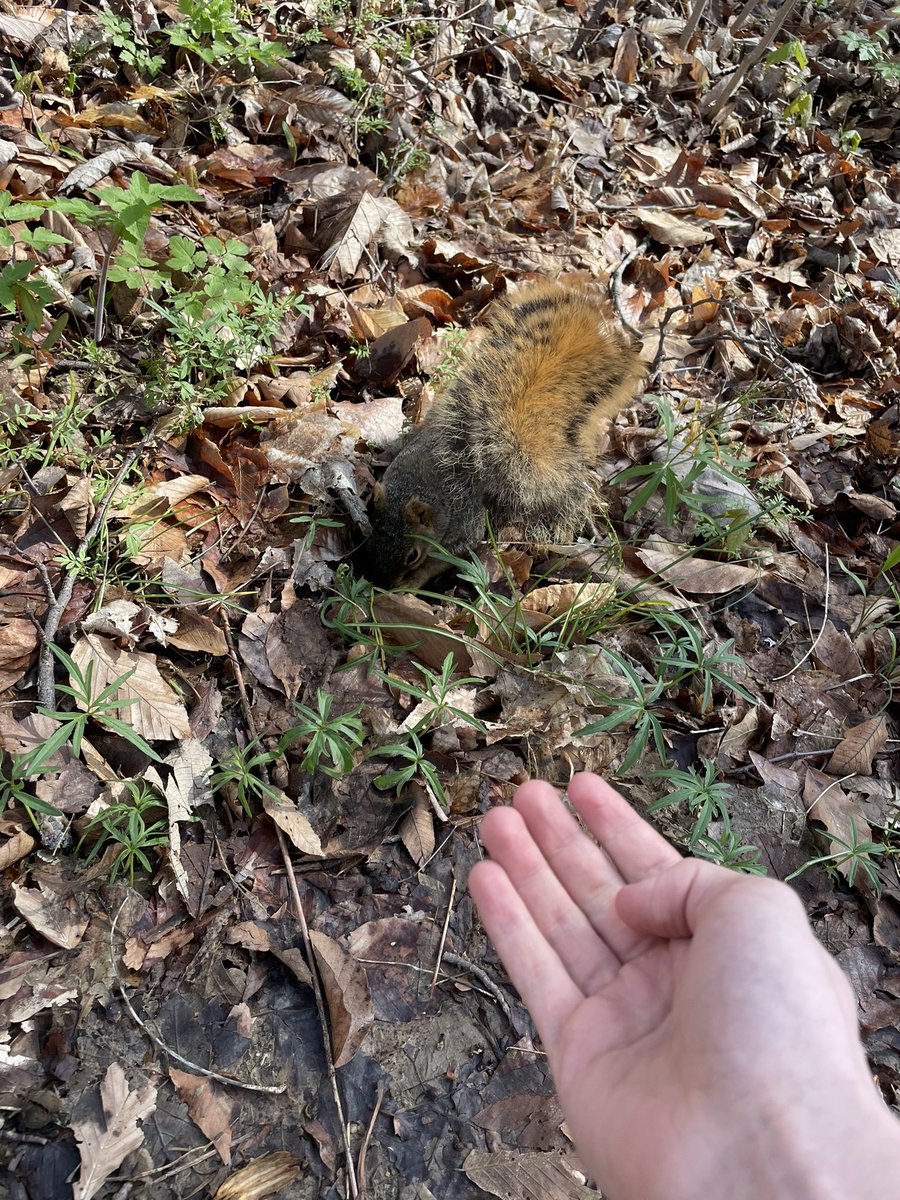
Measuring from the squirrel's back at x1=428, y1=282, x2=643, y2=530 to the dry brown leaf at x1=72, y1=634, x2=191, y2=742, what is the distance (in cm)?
168

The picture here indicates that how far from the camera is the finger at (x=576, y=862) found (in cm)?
208

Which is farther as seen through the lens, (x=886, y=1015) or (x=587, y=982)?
(x=886, y=1015)

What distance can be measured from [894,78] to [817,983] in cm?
841

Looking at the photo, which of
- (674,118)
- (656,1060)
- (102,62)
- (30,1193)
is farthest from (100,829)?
(674,118)

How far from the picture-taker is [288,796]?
2.84 m

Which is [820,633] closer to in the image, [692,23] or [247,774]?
[247,774]

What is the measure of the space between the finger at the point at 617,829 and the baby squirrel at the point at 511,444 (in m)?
1.78

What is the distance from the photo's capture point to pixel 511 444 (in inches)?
141

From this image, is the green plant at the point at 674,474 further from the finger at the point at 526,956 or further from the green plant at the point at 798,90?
the green plant at the point at 798,90

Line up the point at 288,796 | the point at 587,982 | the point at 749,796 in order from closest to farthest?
the point at 587,982 < the point at 288,796 < the point at 749,796

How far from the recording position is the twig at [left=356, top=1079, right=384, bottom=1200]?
2199 millimetres

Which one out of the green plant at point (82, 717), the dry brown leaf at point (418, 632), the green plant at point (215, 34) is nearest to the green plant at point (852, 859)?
the dry brown leaf at point (418, 632)

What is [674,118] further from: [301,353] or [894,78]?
[301,353]

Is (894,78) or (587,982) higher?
(894,78)
